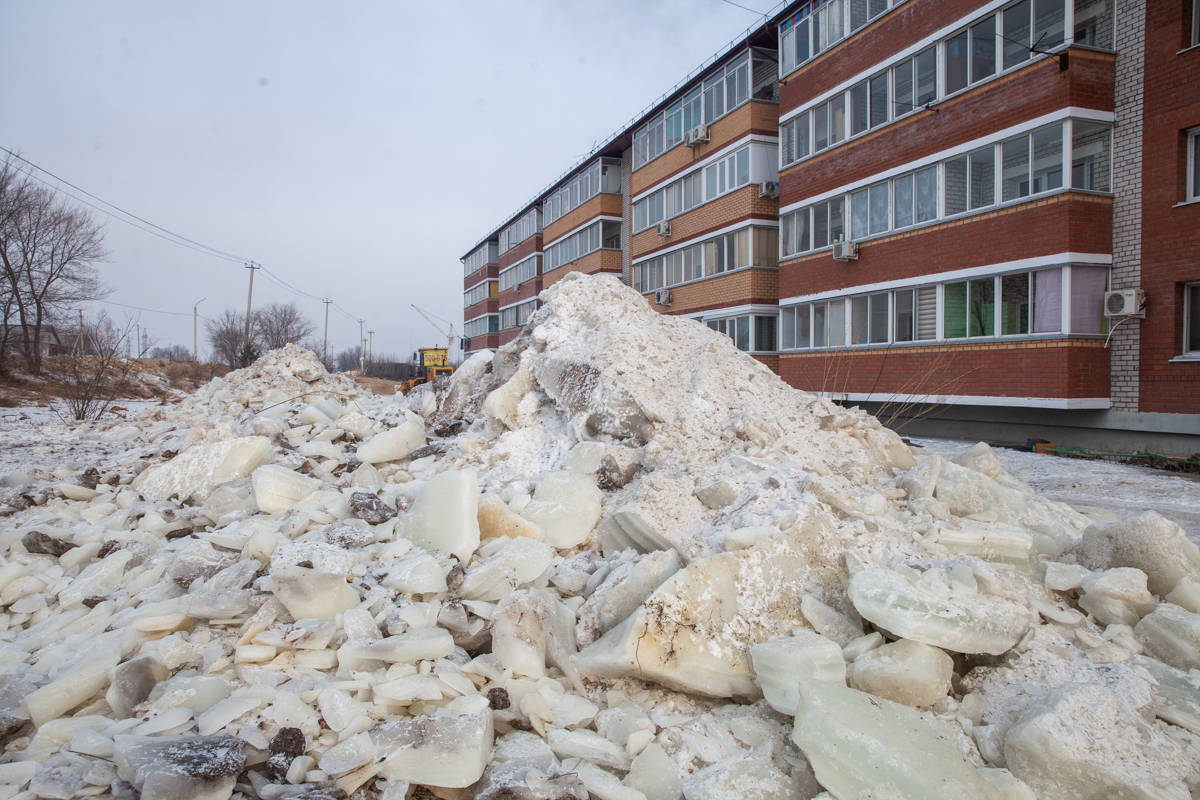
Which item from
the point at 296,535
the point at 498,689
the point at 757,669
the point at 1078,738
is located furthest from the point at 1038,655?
the point at 296,535

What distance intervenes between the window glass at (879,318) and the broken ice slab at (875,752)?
13.1 m

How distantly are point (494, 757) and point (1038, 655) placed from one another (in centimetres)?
212

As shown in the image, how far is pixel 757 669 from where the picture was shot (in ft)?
7.84

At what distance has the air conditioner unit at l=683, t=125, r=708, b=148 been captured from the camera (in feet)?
63.4

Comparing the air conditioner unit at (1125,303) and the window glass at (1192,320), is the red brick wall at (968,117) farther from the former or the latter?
the window glass at (1192,320)

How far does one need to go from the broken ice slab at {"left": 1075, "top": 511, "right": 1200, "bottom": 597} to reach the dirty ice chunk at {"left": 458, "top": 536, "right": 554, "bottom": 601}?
8.92 feet

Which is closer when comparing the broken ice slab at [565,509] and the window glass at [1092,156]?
the broken ice slab at [565,509]

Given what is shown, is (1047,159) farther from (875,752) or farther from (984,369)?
(875,752)

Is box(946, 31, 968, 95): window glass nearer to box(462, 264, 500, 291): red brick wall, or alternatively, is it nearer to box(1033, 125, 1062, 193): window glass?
box(1033, 125, 1062, 193): window glass

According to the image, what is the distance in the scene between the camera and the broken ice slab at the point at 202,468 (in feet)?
14.7

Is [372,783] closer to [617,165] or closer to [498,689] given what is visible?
[498,689]

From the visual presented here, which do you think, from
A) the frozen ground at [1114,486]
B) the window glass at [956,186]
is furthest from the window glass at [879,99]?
the frozen ground at [1114,486]

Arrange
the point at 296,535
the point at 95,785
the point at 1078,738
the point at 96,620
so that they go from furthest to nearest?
1. the point at 296,535
2. the point at 96,620
3. the point at 1078,738
4. the point at 95,785

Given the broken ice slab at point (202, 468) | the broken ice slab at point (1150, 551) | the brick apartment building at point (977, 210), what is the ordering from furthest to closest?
the brick apartment building at point (977, 210)
the broken ice slab at point (202, 468)
the broken ice slab at point (1150, 551)
